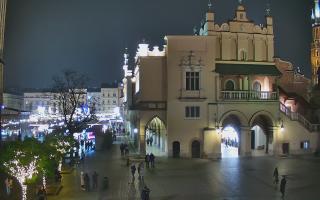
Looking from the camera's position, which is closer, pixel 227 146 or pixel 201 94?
pixel 201 94

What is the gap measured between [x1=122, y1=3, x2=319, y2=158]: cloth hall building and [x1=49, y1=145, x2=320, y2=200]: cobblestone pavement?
3632 millimetres

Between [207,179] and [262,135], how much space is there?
25.5 metres

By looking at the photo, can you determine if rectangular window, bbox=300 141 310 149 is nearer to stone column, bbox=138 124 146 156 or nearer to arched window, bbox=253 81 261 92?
arched window, bbox=253 81 261 92

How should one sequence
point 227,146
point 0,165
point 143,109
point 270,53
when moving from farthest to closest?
1. point 227,146
2. point 270,53
3. point 143,109
4. point 0,165

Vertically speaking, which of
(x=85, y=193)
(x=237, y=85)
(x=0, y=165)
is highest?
(x=237, y=85)

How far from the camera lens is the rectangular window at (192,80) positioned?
56000 mm

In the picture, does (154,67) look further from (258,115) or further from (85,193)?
(85,193)

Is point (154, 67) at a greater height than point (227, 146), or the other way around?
point (154, 67)

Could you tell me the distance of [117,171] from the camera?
45.0m

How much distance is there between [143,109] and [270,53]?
18.7 metres

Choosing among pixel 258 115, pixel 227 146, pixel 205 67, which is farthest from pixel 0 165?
pixel 227 146

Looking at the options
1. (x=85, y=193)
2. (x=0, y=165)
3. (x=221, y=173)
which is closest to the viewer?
(x=0, y=165)

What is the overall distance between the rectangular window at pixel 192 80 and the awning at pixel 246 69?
2.72 m

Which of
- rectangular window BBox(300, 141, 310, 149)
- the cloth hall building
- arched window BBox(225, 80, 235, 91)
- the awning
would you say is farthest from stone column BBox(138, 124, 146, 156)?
rectangular window BBox(300, 141, 310, 149)
